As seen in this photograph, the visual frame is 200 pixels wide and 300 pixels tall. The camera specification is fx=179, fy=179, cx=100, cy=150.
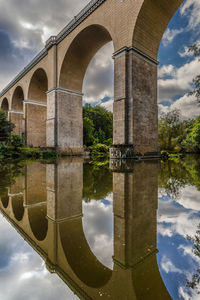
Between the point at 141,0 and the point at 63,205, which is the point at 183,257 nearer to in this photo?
the point at 63,205

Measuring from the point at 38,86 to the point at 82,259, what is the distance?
20825 millimetres

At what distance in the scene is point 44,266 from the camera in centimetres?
89

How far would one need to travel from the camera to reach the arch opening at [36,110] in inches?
739

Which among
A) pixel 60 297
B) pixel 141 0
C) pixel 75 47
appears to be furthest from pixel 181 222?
pixel 75 47

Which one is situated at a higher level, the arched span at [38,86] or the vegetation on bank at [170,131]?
the arched span at [38,86]

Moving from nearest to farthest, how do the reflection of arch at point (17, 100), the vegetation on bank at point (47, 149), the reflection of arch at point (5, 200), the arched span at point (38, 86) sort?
the reflection of arch at point (5, 200) → the vegetation on bank at point (47, 149) → the arched span at point (38, 86) → the reflection of arch at point (17, 100)

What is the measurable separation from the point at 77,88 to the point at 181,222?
15067mm

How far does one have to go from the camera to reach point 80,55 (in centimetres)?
1394

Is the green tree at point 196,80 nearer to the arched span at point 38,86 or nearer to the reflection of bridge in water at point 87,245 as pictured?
the reflection of bridge in water at point 87,245

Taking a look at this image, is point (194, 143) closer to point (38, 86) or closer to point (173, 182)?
point (38, 86)

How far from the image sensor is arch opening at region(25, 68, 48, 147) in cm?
1877

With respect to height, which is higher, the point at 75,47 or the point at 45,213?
the point at 75,47

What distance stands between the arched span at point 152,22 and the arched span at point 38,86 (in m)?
11.9

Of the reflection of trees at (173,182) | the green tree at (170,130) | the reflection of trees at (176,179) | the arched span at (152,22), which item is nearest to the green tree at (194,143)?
the green tree at (170,130)
